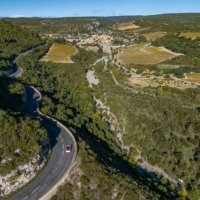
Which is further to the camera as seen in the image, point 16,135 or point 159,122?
point 159,122

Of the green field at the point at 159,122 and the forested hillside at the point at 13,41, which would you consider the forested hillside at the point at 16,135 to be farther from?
the forested hillside at the point at 13,41

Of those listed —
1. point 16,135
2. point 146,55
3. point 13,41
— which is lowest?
point 146,55

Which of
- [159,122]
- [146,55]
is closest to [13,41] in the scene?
[146,55]

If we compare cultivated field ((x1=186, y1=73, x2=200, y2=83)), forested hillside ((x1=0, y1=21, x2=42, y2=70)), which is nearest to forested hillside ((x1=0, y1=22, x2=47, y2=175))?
forested hillside ((x1=0, y1=21, x2=42, y2=70))

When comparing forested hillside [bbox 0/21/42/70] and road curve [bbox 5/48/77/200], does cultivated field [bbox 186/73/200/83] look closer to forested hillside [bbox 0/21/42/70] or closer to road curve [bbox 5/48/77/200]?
road curve [bbox 5/48/77/200]

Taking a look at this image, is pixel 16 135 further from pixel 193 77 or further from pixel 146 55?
pixel 146 55

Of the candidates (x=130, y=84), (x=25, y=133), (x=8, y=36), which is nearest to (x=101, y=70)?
(x=130, y=84)

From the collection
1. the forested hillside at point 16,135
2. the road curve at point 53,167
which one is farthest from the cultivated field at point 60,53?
the road curve at point 53,167
